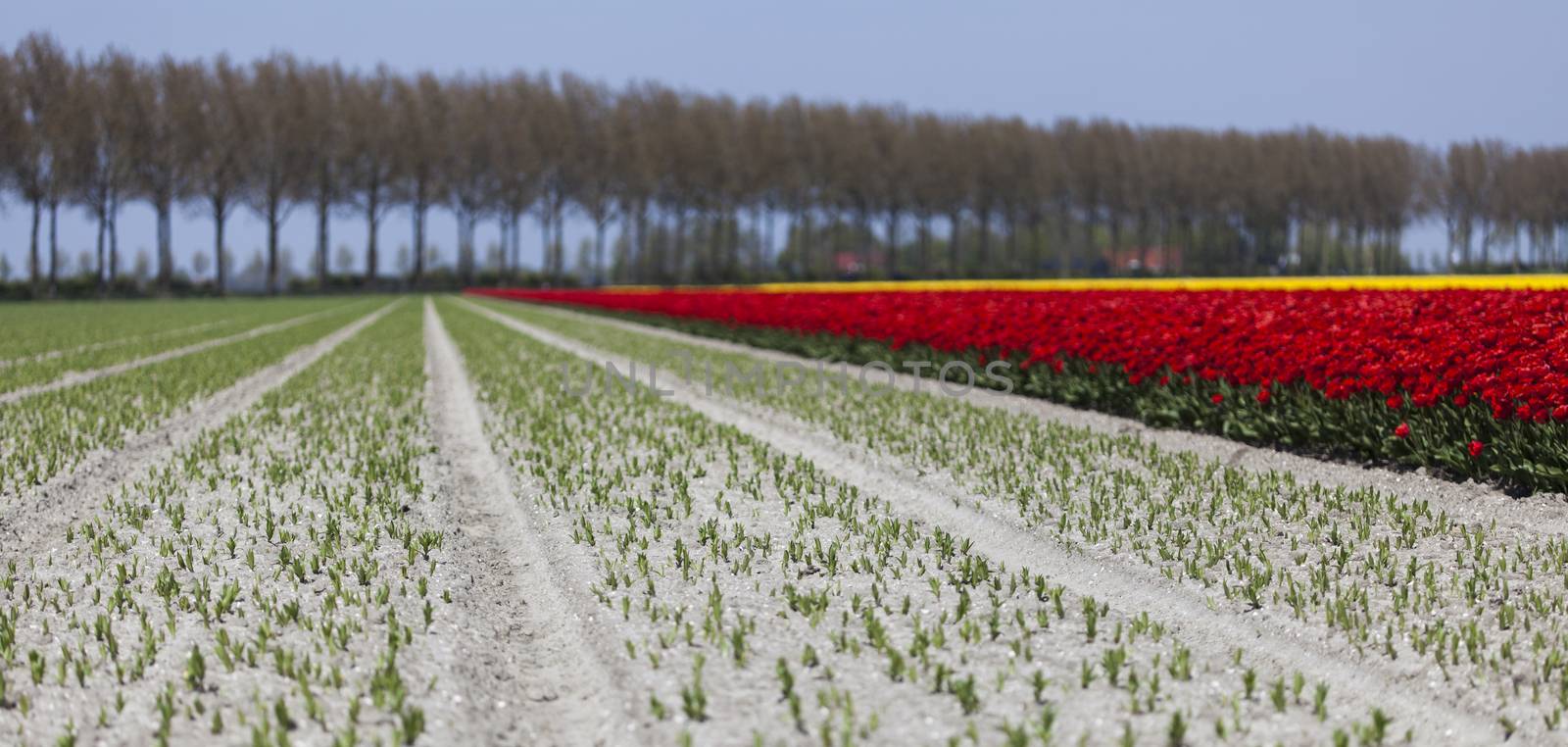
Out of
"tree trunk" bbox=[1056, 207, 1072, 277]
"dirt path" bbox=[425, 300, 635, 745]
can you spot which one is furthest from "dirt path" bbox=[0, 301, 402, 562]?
"tree trunk" bbox=[1056, 207, 1072, 277]

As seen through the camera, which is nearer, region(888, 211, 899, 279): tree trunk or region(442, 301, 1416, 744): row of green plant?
region(442, 301, 1416, 744): row of green plant

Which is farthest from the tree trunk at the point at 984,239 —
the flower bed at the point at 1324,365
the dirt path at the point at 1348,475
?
the dirt path at the point at 1348,475

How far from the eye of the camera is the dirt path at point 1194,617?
3525 mm

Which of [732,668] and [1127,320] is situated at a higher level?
[1127,320]

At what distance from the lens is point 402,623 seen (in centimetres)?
441

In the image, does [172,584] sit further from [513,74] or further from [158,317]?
[513,74]

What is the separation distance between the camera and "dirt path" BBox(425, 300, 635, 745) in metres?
3.49

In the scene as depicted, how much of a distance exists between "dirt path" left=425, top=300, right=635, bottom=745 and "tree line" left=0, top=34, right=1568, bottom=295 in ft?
205

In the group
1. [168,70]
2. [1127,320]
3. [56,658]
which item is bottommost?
[56,658]

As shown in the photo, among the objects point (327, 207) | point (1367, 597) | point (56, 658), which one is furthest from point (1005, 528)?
point (327, 207)

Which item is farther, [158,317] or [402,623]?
[158,317]

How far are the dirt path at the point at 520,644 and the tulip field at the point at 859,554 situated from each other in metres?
0.02

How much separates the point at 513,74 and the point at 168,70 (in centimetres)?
2220

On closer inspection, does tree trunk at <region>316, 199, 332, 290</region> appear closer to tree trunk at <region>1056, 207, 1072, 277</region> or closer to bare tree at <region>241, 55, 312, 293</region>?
bare tree at <region>241, 55, 312, 293</region>
